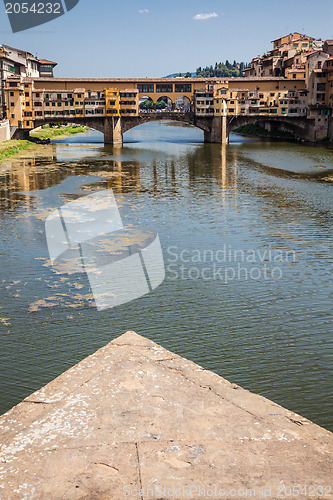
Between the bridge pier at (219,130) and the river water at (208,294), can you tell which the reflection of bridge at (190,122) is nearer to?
the bridge pier at (219,130)

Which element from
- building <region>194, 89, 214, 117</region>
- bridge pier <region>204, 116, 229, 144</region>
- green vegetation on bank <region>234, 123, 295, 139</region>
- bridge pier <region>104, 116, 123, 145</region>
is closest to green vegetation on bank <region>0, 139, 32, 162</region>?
bridge pier <region>104, 116, 123, 145</region>

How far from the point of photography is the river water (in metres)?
10.8

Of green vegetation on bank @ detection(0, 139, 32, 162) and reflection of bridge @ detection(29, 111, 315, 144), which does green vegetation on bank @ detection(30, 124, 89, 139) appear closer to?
reflection of bridge @ detection(29, 111, 315, 144)

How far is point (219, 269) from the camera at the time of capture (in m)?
16.6

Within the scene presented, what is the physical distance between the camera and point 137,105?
2547 inches

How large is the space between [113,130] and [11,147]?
607 inches

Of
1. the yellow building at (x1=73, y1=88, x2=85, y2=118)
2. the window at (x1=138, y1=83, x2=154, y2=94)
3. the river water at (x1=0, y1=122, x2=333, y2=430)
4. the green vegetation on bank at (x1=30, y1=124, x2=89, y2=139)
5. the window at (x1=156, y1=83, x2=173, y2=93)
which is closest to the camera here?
the river water at (x1=0, y1=122, x2=333, y2=430)

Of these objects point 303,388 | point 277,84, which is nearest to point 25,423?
point 303,388

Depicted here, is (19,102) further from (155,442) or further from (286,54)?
(155,442)

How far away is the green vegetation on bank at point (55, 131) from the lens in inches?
2767

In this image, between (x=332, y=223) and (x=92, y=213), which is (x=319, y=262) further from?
(x=92, y=213)

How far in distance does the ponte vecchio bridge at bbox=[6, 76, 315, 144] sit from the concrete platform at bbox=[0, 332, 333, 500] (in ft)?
189

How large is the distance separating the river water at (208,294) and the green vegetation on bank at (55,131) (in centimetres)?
3961

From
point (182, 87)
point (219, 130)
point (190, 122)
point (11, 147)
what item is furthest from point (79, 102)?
point (219, 130)
